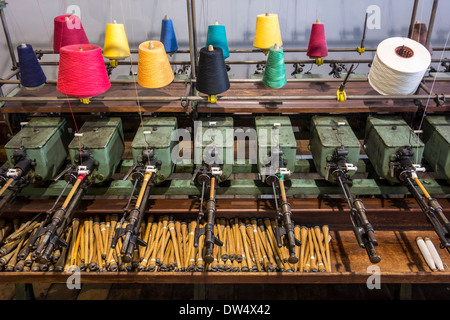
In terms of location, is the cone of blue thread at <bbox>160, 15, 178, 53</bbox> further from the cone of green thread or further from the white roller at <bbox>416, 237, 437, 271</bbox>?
the white roller at <bbox>416, 237, 437, 271</bbox>

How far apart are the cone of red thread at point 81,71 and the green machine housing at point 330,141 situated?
180 cm

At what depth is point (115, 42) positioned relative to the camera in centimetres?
368

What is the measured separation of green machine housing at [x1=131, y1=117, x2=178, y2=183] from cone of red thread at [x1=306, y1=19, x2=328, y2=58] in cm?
174

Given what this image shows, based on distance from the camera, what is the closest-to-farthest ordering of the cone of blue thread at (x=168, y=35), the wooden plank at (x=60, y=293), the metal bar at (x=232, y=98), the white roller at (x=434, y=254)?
the white roller at (x=434, y=254)
the metal bar at (x=232, y=98)
the wooden plank at (x=60, y=293)
the cone of blue thread at (x=168, y=35)

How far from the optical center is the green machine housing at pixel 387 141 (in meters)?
2.96

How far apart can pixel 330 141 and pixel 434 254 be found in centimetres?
118

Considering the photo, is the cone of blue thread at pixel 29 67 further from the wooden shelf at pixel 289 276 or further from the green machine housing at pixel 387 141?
the green machine housing at pixel 387 141

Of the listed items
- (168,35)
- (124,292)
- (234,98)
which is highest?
(168,35)

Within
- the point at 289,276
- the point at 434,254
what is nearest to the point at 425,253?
the point at 434,254

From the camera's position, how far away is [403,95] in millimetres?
3127

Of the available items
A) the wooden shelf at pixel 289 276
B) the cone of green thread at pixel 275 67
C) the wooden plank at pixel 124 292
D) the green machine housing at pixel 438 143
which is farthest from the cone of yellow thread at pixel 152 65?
the green machine housing at pixel 438 143

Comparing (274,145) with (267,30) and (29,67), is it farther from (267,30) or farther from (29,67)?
(29,67)

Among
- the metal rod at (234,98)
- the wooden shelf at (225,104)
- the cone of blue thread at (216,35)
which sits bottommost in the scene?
the wooden shelf at (225,104)
